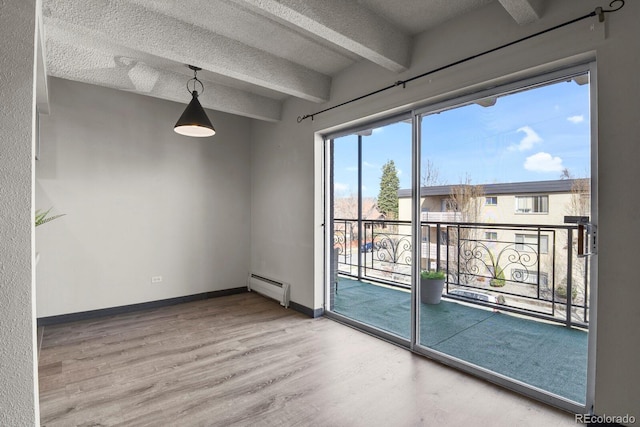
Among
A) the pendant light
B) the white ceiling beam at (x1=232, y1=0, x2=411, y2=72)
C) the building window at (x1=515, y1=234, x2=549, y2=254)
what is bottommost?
the building window at (x1=515, y1=234, x2=549, y2=254)

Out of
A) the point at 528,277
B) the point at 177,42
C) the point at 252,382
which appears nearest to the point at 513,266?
the point at 528,277

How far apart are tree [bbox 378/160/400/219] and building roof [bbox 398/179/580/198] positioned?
0.67m

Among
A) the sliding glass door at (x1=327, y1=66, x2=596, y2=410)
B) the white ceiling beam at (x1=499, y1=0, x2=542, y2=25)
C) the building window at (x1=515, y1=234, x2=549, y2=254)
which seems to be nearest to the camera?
the white ceiling beam at (x1=499, y1=0, x2=542, y2=25)

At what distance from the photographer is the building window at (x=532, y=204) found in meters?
2.29

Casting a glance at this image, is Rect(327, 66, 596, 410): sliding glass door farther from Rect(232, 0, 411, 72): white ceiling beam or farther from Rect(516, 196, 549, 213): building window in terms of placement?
Rect(232, 0, 411, 72): white ceiling beam

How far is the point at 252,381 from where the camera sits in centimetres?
239

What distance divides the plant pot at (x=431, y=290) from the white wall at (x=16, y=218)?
2714mm

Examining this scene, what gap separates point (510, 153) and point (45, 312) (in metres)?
4.91

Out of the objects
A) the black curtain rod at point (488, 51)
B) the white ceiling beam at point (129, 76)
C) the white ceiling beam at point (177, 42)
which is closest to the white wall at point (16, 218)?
the white ceiling beam at point (177, 42)

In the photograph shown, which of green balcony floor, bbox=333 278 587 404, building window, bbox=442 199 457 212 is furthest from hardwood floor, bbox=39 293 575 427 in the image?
building window, bbox=442 199 457 212

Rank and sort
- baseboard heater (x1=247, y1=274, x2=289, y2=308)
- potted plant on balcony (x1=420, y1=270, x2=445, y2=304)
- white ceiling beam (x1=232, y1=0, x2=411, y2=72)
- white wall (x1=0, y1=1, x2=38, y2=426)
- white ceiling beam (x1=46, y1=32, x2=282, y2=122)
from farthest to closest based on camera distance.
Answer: baseboard heater (x1=247, y1=274, x2=289, y2=308) < potted plant on balcony (x1=420, y1=270, x2=445, y2=304) < white ceiling beam (x1=46, y1=32, x2=282, y2=122) < white ceiling beam (x1=232, y1=0, x2=411, y2=72) < white wall (x1=0, y1=1, x2=38, y2=426)

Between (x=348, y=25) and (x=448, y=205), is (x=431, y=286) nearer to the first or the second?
(x=448, y=205)

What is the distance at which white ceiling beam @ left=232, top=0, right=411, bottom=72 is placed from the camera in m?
2.04

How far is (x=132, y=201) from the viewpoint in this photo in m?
4.00
